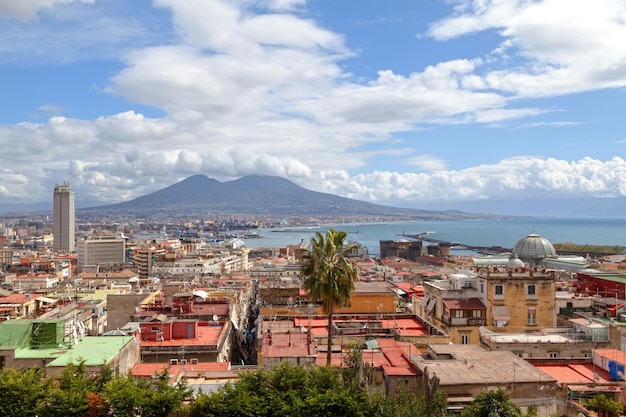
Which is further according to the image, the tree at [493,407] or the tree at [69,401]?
the tree at [69,401]

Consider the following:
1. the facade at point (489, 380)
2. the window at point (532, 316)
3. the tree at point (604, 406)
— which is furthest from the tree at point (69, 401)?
the window at point (532, 316)

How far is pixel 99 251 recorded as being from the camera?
16175cm

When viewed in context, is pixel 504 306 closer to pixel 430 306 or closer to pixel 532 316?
pixel 532 316

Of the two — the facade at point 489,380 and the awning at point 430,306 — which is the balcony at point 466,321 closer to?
the awning at point 430,306

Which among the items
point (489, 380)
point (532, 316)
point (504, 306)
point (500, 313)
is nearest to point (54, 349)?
point (489, 380)

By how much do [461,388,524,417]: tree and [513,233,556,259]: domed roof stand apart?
78.5 metres

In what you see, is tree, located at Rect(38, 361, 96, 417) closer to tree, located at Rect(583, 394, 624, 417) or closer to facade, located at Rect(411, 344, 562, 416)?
facade, located at Rect(411, 344, 562, 416)

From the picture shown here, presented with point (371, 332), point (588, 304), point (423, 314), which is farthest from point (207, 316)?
point (588, 304)

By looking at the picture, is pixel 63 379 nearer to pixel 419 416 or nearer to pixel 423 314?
pixel 419 416

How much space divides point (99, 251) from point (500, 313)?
485ft

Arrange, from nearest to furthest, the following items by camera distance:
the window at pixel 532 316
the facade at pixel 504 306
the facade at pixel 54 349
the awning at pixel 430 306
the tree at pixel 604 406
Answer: the tree at pixel 604 406 < the facade at pixel 54 349 < the facade at pixel 504 306 < the window at pixel 532 316 < the awning at pixel 430 306

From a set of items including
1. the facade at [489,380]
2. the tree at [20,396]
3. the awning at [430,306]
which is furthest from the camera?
the awning at [430,306]

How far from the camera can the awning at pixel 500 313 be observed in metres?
32.4

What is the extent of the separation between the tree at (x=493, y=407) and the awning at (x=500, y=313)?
54.4ft
